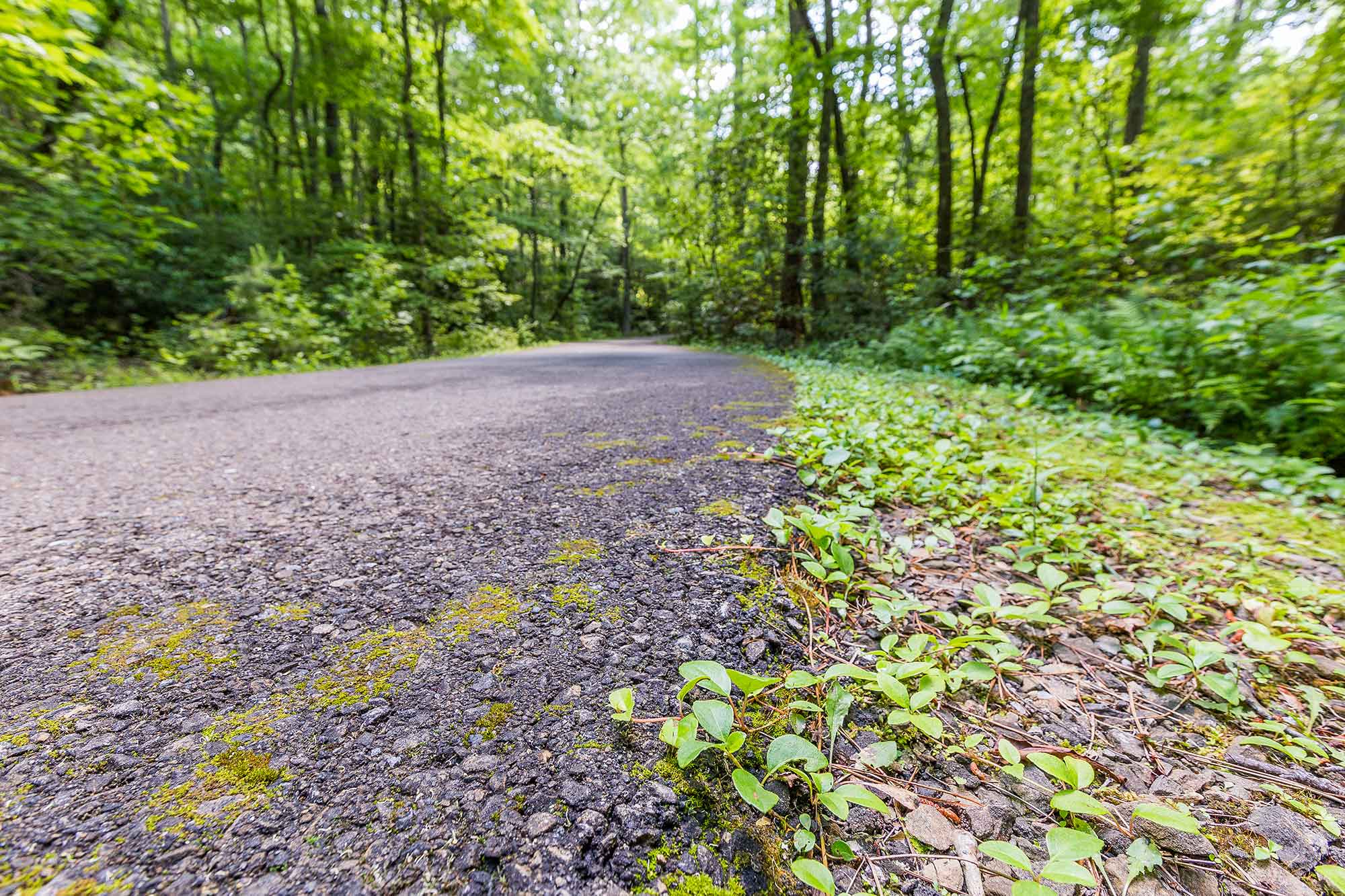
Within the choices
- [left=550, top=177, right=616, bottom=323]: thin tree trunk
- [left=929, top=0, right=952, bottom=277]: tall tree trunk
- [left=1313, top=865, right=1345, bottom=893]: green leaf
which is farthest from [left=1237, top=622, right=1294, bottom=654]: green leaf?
[left=550, top=177, right=616, bottom=323]: thin tree trunk

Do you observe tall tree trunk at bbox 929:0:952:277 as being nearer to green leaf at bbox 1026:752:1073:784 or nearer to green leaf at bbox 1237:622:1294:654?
green leaf at bbox 1237:622:1294:654

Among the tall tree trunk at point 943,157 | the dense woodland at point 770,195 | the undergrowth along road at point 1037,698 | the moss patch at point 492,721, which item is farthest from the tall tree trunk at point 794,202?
the moss patch at point 492,721

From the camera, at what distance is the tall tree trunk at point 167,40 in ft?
40.9

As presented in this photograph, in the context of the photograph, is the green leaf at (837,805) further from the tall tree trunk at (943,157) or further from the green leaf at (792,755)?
the tall tree trunk at (943,157)

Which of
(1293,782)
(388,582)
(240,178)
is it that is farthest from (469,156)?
(1293,782)

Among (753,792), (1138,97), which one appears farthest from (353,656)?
(1138,97)

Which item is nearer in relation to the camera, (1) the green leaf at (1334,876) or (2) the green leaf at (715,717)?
(1) the green leaf at (1334,876)

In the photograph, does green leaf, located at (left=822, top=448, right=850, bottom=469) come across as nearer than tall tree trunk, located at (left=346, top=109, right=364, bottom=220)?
Yes

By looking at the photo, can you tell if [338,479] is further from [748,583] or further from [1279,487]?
[1279,487]

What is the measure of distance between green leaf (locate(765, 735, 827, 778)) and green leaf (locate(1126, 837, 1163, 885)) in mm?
450

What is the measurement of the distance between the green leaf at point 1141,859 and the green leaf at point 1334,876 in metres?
0.21

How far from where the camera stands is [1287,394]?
2.99 metres

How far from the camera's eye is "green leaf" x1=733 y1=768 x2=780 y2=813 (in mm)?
755

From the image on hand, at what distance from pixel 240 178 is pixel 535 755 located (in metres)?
18.6
